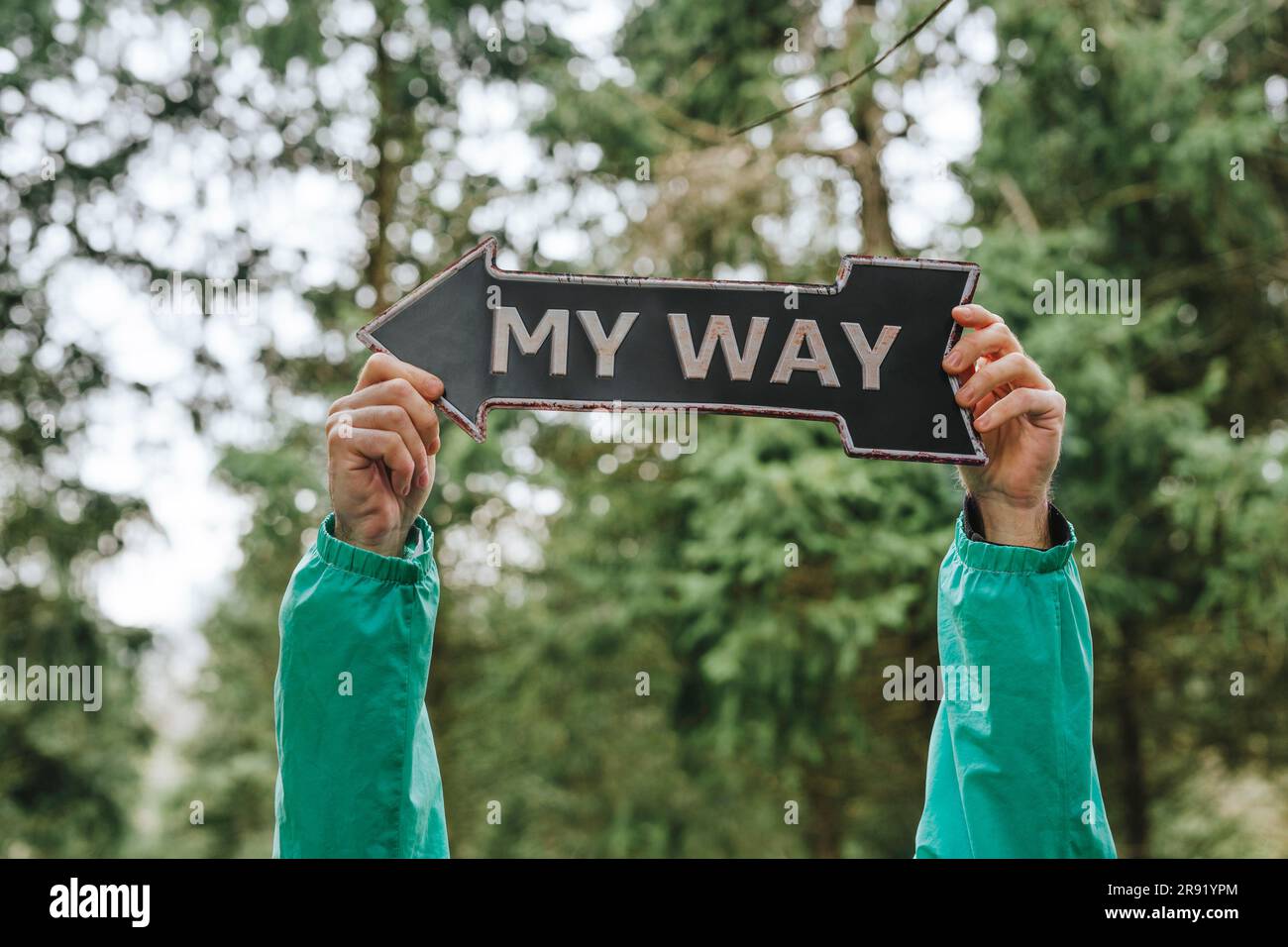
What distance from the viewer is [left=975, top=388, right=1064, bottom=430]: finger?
1.50 metres

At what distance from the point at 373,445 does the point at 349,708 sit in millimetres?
380

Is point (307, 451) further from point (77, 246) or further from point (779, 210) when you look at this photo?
point (779, 210)

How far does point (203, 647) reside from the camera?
48.4 ft

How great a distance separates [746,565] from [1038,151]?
3.53m

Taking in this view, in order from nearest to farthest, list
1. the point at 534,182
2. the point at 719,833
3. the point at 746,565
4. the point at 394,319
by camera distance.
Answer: the point at 394,319 → the point at 746,565 → the point at 534,182 → the point at 719,833

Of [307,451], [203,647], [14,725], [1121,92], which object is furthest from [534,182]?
[203,647]

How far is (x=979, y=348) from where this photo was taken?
1.57 metres

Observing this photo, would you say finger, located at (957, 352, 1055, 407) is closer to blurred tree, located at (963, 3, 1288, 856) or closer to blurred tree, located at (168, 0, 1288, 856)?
blurred tree, located at (168, 0, 1288, 856)

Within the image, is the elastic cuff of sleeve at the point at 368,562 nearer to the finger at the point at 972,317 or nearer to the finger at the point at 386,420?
the finger at the point at 386,420

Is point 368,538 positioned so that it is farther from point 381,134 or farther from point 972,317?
point 381,134

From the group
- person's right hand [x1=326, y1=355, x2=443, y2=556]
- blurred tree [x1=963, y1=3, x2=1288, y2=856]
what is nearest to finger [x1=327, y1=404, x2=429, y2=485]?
person's right hand [x1=326, y1=355, x2=443, y2=556]

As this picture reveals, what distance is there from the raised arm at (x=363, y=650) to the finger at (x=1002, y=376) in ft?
2.72

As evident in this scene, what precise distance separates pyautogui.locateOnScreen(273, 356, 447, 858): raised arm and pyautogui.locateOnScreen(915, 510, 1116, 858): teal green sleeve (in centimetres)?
82

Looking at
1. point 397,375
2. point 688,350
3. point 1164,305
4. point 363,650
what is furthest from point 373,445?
point 1164,305
